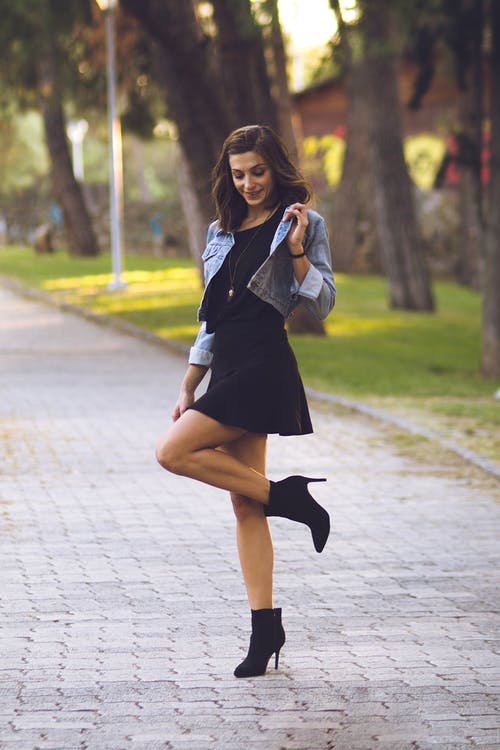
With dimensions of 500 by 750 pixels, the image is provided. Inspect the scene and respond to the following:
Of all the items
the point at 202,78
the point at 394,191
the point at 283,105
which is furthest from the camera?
the point at 283,105

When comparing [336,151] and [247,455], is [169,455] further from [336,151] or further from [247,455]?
[336,151]

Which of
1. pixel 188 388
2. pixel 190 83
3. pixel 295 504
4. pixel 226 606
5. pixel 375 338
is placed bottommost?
pixel 375 338

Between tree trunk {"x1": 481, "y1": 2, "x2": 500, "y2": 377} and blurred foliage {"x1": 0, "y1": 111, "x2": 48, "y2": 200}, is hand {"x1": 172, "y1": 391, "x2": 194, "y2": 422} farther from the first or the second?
blurred foliage {"x1": 0, "y1": 111, "x2": 48, "y2": 200}

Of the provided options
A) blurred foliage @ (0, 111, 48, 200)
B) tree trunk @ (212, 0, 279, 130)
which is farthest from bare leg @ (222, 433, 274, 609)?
blurred foliage @ (0, 111, 48, 200)

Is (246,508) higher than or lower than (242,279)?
lower

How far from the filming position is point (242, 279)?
519cm

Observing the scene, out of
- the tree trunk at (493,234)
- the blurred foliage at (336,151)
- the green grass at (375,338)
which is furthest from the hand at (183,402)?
the blurred foliage at (336,151)

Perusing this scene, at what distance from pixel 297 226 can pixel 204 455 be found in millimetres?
836

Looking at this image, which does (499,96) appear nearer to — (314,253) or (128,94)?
(314,253)

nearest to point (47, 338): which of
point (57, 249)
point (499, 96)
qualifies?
point (499, 96)

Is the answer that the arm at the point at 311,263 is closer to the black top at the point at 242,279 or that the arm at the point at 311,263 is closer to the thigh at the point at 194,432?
the black top at the point at 242,279

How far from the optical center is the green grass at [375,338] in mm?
13258

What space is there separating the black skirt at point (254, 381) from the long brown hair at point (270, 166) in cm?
38

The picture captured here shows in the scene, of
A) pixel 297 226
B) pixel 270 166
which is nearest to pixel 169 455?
pixel 297 226
